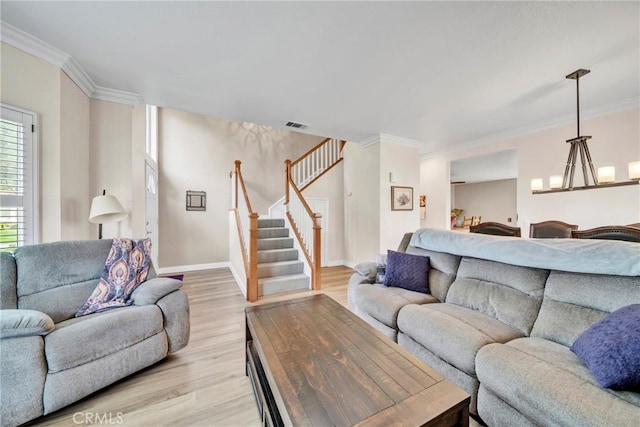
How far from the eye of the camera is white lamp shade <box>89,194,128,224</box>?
236 cm

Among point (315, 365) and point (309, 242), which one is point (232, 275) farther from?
point (315, 365)

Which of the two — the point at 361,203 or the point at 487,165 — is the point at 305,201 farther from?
the point at 487,165

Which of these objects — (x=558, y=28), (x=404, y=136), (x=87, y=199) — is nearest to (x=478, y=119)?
(x=404, y=136)

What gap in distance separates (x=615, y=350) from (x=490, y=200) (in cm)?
1024

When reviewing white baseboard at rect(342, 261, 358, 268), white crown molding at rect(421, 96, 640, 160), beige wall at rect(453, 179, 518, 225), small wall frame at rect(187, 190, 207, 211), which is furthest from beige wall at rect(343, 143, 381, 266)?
beige wall at rect(453, 179, 518, 225)

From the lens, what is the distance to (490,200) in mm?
9570

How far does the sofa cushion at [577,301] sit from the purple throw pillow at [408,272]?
2.82 feet

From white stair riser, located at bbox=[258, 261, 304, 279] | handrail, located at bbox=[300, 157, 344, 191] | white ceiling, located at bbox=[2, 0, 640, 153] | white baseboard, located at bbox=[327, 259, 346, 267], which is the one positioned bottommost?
white baseboard, located at bbox=[327, 259, 346, 267]

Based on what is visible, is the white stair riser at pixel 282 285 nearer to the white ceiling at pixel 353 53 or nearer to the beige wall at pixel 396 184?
the beige wall at pixel 396 184

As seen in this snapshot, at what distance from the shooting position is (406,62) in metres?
2.38

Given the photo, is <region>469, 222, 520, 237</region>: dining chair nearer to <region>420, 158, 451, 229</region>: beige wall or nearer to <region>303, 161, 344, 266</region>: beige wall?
<region>420, 158, 451, 229</region>: beige wall

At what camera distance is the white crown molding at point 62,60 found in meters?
1.94

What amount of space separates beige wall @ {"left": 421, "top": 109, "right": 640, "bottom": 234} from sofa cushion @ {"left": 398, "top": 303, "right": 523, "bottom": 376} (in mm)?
3374

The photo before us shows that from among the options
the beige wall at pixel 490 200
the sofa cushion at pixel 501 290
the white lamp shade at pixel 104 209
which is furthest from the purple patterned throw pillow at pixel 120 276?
the beige wall at pixel 490 200
